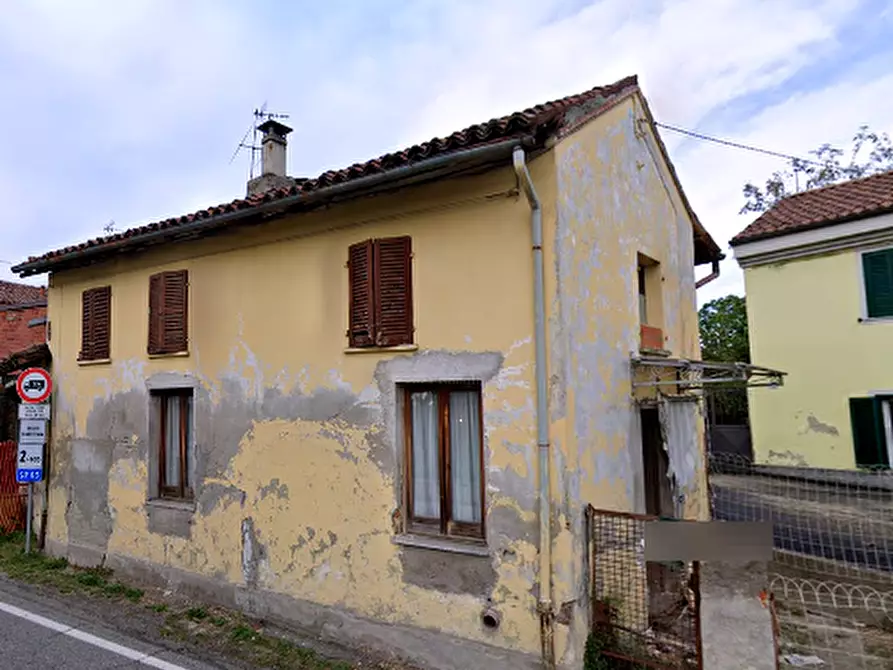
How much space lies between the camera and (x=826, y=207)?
14.5 metres

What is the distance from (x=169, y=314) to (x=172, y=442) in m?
1.74

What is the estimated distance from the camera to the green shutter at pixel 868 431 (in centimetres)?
1308

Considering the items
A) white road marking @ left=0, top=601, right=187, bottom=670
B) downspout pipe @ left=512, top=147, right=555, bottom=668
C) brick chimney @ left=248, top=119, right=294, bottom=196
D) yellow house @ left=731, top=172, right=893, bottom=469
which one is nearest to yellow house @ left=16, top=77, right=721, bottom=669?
downspout pipe @ left=512, top=147, right=555, bottom=668

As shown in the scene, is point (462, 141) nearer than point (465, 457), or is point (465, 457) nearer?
point (462, 141)

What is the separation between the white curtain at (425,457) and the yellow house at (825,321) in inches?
493

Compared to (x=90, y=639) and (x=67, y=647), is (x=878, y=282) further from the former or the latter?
(x=67, y=647)

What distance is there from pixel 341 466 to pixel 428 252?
2.39 m

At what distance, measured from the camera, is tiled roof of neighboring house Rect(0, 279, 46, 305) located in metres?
19.5

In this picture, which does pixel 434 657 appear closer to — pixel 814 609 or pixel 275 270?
pixel 275 270

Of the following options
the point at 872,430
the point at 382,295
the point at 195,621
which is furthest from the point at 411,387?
the point at 872,430

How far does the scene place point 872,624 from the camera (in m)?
6.34

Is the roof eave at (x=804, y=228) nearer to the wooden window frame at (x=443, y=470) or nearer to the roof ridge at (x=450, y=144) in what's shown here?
the roof ridge at (x=450, y=144)

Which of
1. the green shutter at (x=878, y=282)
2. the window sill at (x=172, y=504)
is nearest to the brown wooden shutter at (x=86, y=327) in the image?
the window sill at (x=172, y=504)

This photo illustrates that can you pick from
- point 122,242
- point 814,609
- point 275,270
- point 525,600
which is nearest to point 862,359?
point 814,609
